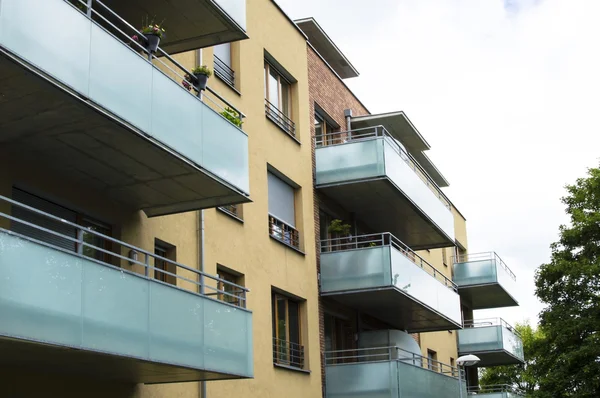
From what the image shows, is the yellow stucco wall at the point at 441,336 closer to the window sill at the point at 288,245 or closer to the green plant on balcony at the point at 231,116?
the window sill at the point at 288,245

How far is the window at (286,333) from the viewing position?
60.7 ft

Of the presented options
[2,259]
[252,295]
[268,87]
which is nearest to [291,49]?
[268,87]

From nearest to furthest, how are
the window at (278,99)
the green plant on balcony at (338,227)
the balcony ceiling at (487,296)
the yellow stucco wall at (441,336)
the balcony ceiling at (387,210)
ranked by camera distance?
the window at (278,99), the balcony ceiling at (387,210), the green plant on balcony at (338,227), the yellow stucco wall at (441,336), the balcony ceiling at (487,296)

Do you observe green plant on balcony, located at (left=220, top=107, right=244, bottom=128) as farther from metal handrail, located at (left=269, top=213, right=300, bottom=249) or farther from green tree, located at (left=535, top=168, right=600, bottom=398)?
green tree, located at (left=535, top=168, right=600, bottom=398)

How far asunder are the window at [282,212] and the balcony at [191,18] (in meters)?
4.77

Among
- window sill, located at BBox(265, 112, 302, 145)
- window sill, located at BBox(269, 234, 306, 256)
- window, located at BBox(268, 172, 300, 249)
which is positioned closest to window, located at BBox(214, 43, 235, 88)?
window sill, located at BBox(265, 112, 302, 145)

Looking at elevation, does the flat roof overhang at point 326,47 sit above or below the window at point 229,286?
above

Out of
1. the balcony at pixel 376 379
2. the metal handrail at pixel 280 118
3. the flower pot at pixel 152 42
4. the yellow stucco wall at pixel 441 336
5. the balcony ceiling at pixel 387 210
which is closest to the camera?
the flower pot at pixel 152 42

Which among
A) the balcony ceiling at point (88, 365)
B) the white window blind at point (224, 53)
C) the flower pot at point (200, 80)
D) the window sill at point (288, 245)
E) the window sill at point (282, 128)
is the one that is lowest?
the balcony ceiling at point (88, 365)

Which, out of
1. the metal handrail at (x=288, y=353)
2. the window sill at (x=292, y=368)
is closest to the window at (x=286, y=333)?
the metal handrail at (x=288, y=353)

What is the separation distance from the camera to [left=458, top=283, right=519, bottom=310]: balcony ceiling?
116ft

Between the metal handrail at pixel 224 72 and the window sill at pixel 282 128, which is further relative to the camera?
the window sill at pixel 282 128

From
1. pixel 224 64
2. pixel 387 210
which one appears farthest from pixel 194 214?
pixel 387 210

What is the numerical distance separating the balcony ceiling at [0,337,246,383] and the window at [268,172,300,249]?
607 cm
